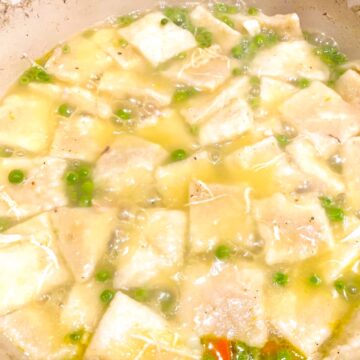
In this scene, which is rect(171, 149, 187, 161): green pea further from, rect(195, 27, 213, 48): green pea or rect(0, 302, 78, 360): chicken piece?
rect(0, 302, 78, 360): chicken piece

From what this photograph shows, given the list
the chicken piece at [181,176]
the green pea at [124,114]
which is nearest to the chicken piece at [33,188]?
the green pea at [124,114]

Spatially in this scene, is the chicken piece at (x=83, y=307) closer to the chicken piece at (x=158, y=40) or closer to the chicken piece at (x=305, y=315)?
the chicken piece at (x=305, y=315)

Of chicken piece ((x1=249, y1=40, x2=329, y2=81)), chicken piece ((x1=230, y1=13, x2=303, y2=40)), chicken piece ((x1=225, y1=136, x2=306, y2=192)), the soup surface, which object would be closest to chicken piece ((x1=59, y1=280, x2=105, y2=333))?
the soup surface

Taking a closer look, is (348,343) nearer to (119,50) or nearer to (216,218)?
(216,218)

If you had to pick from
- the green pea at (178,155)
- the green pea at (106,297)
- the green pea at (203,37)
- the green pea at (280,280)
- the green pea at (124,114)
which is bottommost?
the green pea at (280,280)

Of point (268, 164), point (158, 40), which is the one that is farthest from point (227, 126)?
point (158, 40)

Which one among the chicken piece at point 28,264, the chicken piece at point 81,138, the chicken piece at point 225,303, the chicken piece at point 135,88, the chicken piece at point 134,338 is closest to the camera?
the chicken piece at point 134,338
